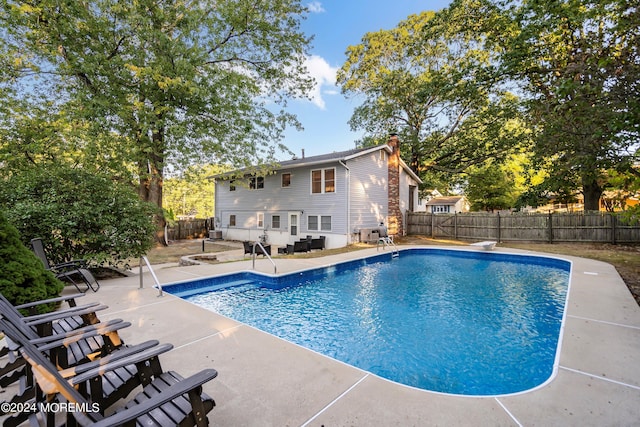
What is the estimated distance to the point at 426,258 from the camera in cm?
1276

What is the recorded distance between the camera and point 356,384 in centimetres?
287

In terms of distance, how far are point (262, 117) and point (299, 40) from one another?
4608 millimetres

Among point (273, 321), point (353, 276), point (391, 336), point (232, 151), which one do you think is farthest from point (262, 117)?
point (391, 336)

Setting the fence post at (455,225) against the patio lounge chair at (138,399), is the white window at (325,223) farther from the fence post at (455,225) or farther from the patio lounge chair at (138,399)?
the patio lounge chair at (138,399)

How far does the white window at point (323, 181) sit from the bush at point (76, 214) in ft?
31.4

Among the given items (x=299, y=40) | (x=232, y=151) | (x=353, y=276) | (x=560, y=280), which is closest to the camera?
(x=560, y=280)

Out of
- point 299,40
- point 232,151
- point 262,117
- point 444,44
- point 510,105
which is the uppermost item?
point 444,44

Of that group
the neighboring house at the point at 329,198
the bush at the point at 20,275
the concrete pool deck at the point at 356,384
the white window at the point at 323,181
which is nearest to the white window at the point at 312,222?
the neighboring house at the point at 329,198

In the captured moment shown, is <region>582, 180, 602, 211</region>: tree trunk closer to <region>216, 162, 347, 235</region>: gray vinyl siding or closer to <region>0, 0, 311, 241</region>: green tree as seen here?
<region>216, 162, 347, 235</region>: gray vinyl siding

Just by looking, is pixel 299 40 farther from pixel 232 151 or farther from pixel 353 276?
pixel 353 276

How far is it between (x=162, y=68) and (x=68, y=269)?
320 inches

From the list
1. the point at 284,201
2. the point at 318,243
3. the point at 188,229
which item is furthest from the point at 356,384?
the point at 188,229

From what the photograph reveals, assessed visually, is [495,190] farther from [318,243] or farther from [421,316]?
[421,316]

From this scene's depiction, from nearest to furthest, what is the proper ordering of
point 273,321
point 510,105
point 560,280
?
point 273,321
point 560,280
point 510,105
